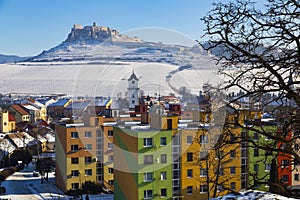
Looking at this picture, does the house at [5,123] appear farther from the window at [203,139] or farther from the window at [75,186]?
the window at [203,139]

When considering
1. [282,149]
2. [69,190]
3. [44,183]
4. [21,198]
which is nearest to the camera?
[282,149]

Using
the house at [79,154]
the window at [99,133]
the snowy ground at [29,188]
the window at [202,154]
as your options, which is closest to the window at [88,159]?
the house at [79,154]

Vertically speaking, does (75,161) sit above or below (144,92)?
below

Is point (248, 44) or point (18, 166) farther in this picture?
point (18, 166)

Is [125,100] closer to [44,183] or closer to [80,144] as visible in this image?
[80,144]

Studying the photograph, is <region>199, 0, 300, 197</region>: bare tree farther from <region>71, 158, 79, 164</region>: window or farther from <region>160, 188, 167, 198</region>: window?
<region>71, 158, 79, 164</region>: window

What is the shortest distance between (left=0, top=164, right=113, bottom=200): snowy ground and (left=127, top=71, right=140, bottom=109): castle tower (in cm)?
243

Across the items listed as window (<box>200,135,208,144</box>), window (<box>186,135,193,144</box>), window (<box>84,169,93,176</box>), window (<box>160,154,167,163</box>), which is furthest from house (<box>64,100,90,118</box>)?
window (<box>200,135,208,144</box>)

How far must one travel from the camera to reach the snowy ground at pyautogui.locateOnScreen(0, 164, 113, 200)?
9883mm

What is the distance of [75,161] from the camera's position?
10.6 metres

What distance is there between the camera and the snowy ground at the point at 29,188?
9.88m

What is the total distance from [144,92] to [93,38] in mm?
33484

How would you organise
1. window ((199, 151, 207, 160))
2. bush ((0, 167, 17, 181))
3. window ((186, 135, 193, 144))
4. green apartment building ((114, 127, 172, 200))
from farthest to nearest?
bush ((0, 167, 17, 181)), window ((186, 135, 193, 144)), green apartment building ((114, 127, 172, 200)), window ((199, 151, 207, 160))

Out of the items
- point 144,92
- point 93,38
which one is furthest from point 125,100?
point 93,38
